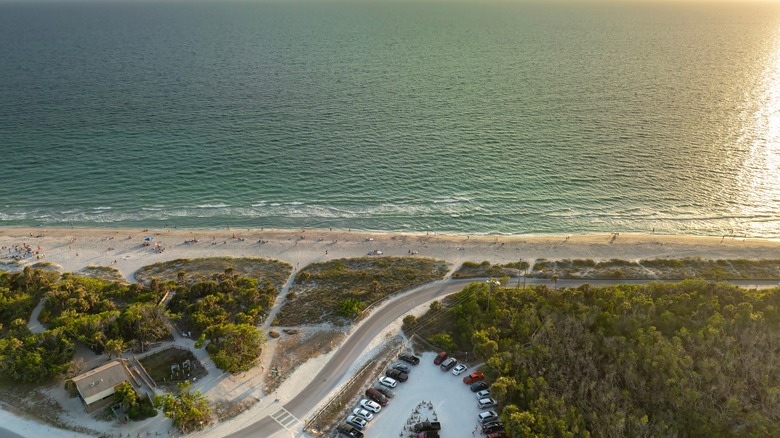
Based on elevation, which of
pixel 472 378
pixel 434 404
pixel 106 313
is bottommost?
pixel 434 404

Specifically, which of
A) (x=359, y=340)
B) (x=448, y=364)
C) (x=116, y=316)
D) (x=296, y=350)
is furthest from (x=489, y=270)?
(x=116, y=316)

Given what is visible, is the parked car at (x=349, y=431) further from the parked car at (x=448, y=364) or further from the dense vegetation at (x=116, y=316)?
the dense vegetation at (x=116, y=316)

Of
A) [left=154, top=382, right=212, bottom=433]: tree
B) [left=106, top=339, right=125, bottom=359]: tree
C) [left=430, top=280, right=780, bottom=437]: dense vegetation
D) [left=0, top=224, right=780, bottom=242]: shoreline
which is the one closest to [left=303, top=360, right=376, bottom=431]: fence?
[left=154, top=382, right=212, bottom=433]: tree

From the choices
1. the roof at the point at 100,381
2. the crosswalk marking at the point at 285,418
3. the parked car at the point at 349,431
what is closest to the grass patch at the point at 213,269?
the roof at the point at 100,381

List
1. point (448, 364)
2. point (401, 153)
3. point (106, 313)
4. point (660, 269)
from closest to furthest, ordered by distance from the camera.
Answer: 1. point (448, 364)
2. point (106, 313)
3. point (660, 269)
4. point (401, 153)

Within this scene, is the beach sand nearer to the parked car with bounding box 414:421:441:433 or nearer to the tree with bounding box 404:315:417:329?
the tree with bounding box 404:315:417:329

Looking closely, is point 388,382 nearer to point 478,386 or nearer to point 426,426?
point 426,426
